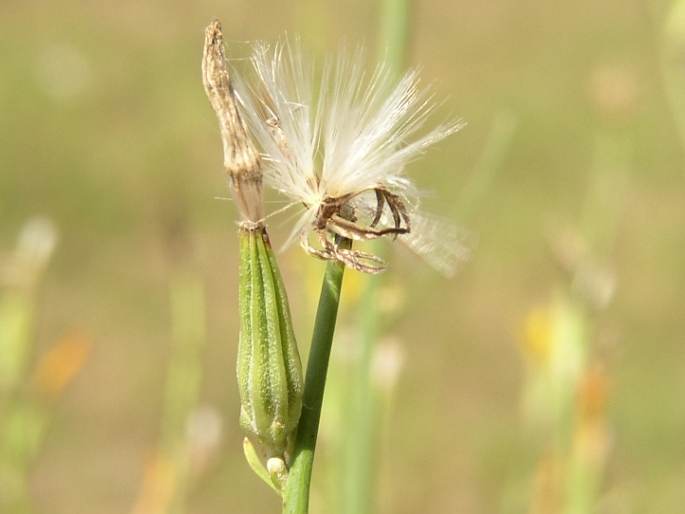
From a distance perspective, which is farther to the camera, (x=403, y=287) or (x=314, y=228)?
(x=403, y=287)

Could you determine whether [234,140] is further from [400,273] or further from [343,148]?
[400,273]

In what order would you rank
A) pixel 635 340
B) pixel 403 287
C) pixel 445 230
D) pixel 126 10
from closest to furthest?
pixel 445 230 < pixel 403 287 < pixel 635 340 < pixel 126 10

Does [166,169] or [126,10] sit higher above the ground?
[126,10]

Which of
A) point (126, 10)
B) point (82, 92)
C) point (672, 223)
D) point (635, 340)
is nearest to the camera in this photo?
point (635, 340)

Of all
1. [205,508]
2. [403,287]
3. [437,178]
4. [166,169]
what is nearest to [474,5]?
[437,178]

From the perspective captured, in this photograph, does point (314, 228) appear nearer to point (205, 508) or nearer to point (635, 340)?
point (205, 508)

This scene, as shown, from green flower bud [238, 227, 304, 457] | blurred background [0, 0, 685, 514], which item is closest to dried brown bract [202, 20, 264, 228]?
green flower bud [238, 227, 304, 457]
